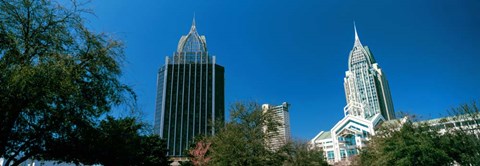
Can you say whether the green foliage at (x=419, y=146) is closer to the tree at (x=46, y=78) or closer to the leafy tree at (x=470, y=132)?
the leafy tree at (x=470, y=132)

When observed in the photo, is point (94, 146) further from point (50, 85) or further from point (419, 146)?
point (419, 146)

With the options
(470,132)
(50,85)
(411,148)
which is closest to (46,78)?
(50,85)

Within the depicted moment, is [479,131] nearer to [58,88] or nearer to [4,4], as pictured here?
[58,88]

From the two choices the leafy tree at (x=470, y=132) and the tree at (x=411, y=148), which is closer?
the leafy tree at (x=470, y=132)

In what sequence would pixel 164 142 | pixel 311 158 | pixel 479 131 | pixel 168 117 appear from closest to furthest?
pixel 479 131 → pixel 311 158 → pixel 164 142 → pixel 168 117

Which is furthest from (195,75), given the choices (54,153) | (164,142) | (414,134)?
(54,153)

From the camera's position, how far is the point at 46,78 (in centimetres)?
815

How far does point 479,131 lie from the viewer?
1002 centimetres

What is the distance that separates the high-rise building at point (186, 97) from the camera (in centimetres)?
10281

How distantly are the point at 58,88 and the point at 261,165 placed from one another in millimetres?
13947

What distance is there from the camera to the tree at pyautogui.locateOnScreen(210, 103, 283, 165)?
19.7 meters

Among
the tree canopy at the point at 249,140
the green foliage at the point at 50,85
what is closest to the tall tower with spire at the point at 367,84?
the tree canopy at the point at 249,140

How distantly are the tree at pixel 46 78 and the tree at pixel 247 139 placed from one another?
35.7ft

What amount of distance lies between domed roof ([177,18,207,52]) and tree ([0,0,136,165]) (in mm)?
110359
